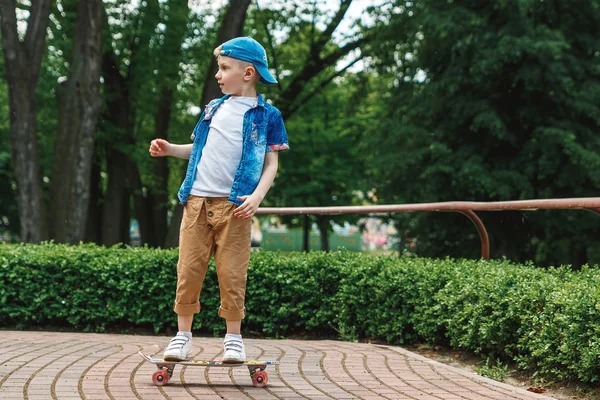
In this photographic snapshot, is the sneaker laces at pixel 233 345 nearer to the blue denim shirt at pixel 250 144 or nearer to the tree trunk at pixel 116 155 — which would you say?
the blue denim shirt at pixel 250 144

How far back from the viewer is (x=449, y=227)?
19.4 metres

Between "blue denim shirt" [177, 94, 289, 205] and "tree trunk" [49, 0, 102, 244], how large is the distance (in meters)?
9.05

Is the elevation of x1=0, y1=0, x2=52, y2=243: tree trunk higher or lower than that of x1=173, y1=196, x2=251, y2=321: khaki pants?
higher

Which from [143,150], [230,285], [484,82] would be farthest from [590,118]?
[230,285]

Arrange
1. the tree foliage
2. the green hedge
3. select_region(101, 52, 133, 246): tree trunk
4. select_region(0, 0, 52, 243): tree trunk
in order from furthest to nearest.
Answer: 1. select_region(101, 52, 133, 246): tree trunk
2. the tree foliage
3. select_region(0, 0, 52, 243): tree trunk
4. the green hedge

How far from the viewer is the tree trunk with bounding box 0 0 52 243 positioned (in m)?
12.3

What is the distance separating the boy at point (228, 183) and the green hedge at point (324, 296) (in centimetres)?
179

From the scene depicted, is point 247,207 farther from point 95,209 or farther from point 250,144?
point 95,209

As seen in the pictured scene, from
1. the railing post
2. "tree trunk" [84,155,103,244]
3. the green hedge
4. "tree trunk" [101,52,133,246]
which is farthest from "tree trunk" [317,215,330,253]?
the railing post

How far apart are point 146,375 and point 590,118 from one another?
15703 millimetres

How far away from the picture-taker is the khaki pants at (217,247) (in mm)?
4777

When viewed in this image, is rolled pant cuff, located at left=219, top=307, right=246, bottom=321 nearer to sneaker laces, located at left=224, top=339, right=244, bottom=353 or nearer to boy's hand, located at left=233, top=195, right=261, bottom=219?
sneaker laces, located at left=224, top=339, right=244, bottom=353

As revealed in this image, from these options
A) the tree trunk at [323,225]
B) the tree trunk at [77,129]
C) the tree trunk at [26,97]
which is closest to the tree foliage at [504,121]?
the tree trunk at [323,225]

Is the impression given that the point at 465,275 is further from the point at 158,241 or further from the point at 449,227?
the point at 158,241
